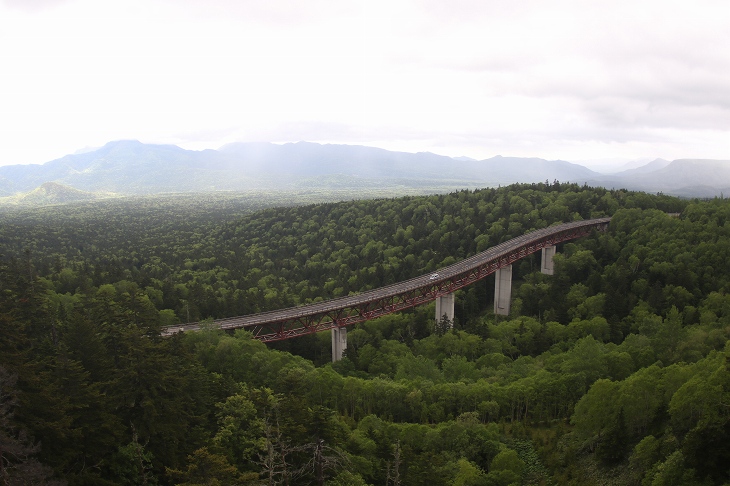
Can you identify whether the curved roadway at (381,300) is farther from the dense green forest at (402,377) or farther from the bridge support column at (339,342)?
the dense green forest at (402,377)

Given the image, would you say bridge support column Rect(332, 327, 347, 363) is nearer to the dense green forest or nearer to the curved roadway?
the curved roadway

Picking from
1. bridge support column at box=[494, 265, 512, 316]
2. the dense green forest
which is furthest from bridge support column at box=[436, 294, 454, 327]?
bridge support column at box=[494, 265, 512, 316]

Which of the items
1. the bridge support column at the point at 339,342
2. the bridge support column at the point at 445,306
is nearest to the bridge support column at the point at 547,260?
the bridge support column at the point at 445,306

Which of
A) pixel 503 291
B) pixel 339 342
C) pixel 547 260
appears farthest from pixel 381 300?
pixel 547 260

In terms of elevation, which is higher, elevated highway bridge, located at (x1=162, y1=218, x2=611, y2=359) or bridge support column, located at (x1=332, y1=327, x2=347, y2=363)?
elevated highway bridge, located at (x1=162, y1=218, x2=611, y2=359)

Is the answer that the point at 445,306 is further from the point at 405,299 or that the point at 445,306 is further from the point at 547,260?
the point at 547,260

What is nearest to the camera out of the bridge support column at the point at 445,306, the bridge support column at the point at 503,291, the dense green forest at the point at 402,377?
the dense green forest at the point at 402,377
